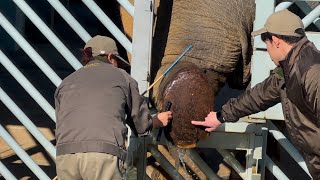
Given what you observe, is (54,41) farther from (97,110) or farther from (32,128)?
(97,110)

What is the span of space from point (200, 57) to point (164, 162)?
0.90 m

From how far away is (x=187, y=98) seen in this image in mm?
4523

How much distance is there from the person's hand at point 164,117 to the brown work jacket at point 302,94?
2.23 feet

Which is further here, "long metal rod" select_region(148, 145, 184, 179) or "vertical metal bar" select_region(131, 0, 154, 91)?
"long metal rod" select_region(148, 145, 184, 179)

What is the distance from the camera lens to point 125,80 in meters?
4.28

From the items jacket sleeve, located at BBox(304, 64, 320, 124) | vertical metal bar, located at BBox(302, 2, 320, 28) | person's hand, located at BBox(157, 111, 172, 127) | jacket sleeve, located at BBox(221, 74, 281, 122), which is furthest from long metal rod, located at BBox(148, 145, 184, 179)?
jacket sleeve, located at BBox(304, 64, 320, 124)

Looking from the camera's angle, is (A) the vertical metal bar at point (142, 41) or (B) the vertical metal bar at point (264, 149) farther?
(B) the vertical metal bar at point (264, 149)

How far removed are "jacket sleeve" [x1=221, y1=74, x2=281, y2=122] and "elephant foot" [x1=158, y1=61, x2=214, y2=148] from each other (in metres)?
0.14

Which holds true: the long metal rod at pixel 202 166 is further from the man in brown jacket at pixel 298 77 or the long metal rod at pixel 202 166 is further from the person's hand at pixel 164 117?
the man in brown jacket at pixel 298 77

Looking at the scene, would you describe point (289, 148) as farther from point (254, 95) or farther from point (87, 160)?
point (87, 160)

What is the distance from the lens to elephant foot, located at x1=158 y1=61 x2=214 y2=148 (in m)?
4.52

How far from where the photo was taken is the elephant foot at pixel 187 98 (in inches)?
178

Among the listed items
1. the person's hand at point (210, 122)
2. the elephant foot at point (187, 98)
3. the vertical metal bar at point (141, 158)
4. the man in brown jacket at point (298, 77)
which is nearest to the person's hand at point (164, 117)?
the elephant foot at point (187, 98)

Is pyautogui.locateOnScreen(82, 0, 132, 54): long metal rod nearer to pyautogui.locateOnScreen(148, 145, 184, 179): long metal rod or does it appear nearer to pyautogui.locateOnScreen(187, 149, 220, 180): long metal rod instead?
pyautogui.locateOnScreen(148, 145, 184, 179): long metal rod
